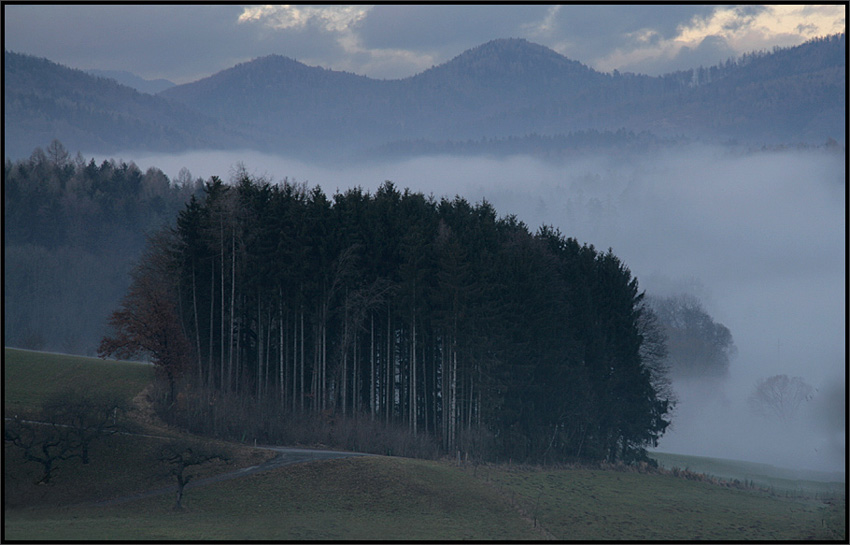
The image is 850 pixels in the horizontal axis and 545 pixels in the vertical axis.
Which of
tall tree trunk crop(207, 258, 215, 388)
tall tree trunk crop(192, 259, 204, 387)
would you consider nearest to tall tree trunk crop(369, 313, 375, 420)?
tall tree trunk crop(207, 258, 215, 388)

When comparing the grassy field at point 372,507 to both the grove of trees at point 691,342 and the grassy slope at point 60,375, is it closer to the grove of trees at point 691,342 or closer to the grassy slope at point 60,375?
the grassy slope at point 60,375

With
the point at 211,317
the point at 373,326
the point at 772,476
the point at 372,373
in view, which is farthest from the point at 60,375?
the point at 772,476

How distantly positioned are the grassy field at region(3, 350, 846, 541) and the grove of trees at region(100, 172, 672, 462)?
8.62m

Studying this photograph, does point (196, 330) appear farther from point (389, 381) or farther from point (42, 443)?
point (42, 443)

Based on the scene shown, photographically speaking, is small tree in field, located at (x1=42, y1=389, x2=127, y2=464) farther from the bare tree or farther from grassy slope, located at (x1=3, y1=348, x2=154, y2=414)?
the bare tree

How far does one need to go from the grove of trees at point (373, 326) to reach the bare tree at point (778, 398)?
79544 millimetres

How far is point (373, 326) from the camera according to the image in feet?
201

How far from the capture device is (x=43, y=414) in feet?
144

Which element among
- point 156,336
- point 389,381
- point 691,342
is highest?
point 691,342

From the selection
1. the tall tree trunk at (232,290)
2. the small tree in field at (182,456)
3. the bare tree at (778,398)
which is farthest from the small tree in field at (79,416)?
the bare tree at (778,398)

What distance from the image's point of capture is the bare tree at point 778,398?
134 meters

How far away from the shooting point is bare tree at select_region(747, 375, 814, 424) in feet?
441

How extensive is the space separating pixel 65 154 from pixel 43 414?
15419cm

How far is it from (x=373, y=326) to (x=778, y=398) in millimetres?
97409
